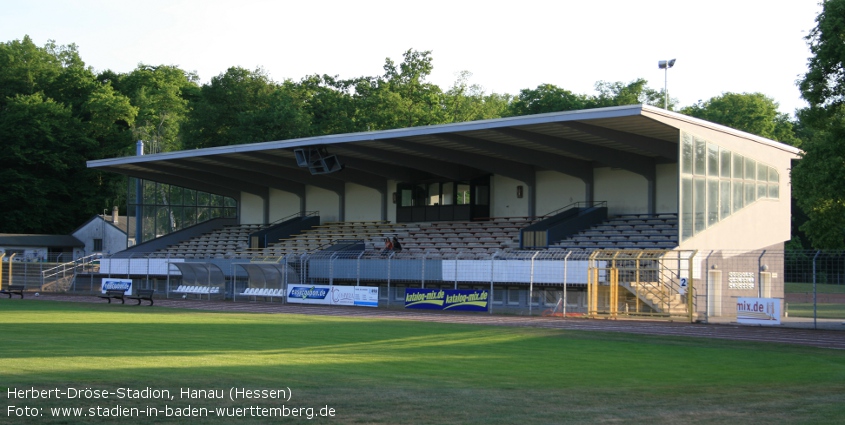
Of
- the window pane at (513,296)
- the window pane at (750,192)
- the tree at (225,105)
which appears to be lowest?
the window pane at (513,296)

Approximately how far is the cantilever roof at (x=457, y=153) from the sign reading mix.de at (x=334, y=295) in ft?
22.6

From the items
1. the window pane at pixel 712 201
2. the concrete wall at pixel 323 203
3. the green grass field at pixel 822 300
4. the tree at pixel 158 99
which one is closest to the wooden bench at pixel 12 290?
the concrete wall at pixel 323 203

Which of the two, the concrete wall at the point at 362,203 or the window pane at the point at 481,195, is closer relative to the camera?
the window pane at the point at 481,195

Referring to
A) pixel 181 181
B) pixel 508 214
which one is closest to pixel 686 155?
pixel 508 214

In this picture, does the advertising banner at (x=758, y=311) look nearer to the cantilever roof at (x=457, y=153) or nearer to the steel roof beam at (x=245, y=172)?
the cantilever roof at (x=457, y=153)

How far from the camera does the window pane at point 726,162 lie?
34.5m

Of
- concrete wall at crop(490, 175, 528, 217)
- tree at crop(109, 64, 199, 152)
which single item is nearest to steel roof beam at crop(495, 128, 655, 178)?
concrete wall at crop(490, 175, 528, 217)

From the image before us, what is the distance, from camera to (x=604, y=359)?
53.6ft

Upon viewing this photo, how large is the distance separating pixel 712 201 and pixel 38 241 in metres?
55.5

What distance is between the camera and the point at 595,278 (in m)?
29.2

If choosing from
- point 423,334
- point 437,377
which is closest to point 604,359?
point 437,377

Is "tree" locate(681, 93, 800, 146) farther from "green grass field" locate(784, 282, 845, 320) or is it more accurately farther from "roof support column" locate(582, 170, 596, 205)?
"green grass field" locate(784, 282, 845, 320)

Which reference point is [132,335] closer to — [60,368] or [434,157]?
[60,368]

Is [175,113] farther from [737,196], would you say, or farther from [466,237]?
[737,196]
